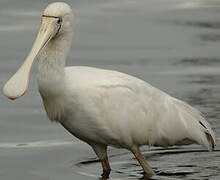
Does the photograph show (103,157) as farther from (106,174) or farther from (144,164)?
(144,164)

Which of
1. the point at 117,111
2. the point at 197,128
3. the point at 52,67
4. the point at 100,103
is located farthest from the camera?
the point at 197,128

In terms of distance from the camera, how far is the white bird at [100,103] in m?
12.8

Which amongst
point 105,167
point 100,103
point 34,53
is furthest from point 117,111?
point 34,53

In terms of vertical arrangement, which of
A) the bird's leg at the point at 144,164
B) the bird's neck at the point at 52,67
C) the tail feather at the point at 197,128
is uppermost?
Result: the bird's neck at the point at 52,67

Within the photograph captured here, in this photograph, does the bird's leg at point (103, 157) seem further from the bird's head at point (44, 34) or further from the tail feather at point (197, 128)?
the bird's head at point (44, 34)

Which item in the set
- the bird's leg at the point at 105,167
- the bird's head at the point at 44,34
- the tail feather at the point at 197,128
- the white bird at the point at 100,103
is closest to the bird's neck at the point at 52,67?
the white bird at the point at 100,103

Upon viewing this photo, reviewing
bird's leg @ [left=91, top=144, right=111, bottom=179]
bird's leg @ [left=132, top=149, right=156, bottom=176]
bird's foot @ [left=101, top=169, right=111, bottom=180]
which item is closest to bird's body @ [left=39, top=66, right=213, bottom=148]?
bird's leg @ [left=132, top=149, right=156, bottom=176]

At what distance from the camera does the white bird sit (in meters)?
12.8

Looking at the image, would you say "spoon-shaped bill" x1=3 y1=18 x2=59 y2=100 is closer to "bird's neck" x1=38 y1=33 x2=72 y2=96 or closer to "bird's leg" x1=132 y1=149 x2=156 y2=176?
"bird's neck" x1=38 y1=33 x2=72 y2=96

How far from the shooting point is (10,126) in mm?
15891

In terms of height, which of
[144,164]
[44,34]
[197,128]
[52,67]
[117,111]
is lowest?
[144,164]

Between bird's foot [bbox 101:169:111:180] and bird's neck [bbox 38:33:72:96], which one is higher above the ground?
bird's neck [bbox 38:33:72:96]

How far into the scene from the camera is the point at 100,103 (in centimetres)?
1321

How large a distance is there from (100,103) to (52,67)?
30.8 inches
